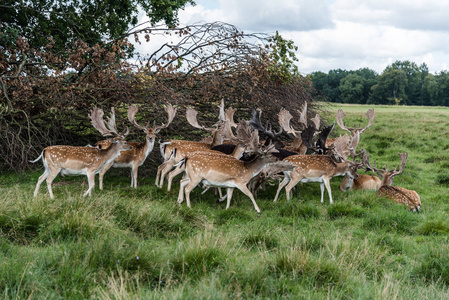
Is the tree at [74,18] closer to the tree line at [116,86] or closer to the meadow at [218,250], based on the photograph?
the tree line at [116,86]

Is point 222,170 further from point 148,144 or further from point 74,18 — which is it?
point 74,18

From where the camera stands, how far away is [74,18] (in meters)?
13.8

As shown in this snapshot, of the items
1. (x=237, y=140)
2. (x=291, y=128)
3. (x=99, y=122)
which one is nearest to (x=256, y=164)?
(x=237, y=140)

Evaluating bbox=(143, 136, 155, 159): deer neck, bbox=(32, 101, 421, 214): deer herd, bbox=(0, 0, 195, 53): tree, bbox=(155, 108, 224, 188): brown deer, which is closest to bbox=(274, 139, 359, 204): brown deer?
bbox=(32, 101, 421, 214): deer herd

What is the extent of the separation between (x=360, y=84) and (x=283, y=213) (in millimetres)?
71080

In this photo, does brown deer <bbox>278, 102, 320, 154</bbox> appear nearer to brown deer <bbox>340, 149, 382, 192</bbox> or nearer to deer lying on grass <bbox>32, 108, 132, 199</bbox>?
brown deer <bbox>340, 149, 382, 192</bbox>

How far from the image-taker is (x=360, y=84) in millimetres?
74562

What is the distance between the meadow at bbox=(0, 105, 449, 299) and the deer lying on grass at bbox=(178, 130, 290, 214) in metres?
0.50

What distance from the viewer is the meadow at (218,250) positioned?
393 cm

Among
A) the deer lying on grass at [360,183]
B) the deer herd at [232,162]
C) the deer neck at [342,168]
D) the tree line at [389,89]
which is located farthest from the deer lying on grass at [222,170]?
the tree line at [389,89]

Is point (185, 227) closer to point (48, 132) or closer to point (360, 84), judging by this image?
point (48, 132)

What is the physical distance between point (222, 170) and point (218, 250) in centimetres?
327

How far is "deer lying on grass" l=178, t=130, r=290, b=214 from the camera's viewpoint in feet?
25.8

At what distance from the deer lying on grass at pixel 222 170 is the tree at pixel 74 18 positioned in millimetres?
6672
